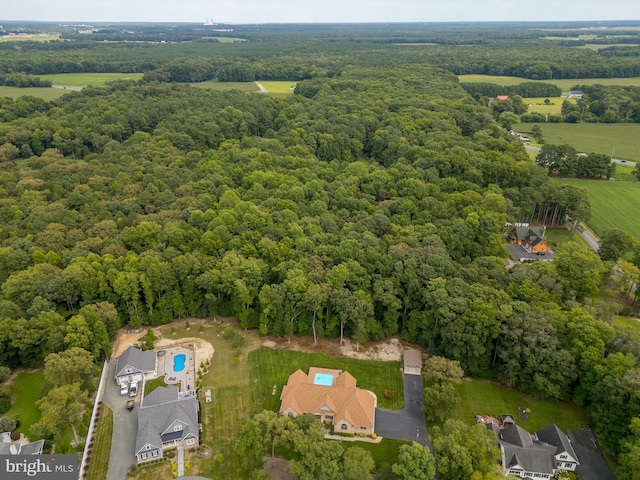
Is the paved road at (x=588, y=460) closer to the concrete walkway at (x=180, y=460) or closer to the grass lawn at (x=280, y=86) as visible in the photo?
the concrete walkway at (x=180, y=460)

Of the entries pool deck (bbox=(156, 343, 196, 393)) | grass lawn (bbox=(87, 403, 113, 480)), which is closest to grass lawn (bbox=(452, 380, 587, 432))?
pool deck (bbox=(156, 343, 196, 393))

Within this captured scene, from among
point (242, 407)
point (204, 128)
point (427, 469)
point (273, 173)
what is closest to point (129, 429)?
point (242, 407)

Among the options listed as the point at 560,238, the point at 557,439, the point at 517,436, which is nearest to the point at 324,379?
the point at 517,436

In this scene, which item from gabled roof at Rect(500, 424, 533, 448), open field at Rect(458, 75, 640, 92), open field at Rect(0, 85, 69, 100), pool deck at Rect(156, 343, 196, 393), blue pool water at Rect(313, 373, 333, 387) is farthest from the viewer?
open field at Rect(458, 75, 640, 92)

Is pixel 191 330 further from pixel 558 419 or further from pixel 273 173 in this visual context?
pixel 558 419

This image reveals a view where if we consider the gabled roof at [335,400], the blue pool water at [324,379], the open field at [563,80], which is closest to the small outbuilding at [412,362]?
the gabled roof at [335,400]

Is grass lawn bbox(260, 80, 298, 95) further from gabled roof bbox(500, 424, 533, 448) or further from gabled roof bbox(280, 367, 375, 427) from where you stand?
gabled roof bbox(500, 424, 533, 448)
